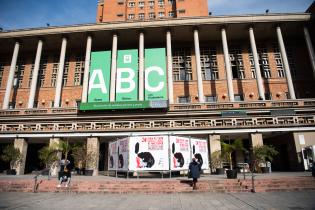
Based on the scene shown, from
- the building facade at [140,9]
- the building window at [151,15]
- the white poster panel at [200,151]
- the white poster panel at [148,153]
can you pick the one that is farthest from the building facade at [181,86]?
the building window at [151,15]

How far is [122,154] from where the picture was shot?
18141mm

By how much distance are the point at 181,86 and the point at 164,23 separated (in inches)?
390

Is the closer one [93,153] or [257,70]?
[93,153]

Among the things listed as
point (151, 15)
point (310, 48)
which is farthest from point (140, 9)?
point (310, 48)

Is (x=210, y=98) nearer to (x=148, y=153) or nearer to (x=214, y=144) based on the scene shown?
(x=214, y=144)

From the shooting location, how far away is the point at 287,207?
28.1 feet

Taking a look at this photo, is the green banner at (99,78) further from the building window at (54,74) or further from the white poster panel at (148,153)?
the white poster panel at (148,153)

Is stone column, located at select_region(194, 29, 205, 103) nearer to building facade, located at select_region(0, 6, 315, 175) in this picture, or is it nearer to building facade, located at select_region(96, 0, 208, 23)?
building facade, located at select_region(0, 6, 315, 175)

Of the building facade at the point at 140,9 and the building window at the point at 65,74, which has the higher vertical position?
the building facade at the point at 140,9

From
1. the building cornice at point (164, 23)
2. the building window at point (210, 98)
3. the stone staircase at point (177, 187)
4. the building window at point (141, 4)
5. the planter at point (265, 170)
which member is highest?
the building window at point (141, 4)

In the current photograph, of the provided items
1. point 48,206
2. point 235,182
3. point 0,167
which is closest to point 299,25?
point 235,182

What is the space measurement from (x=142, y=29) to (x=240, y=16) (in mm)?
14784

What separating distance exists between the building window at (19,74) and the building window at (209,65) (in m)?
30.7

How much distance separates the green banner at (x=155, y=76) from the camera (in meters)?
28.5
